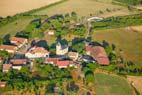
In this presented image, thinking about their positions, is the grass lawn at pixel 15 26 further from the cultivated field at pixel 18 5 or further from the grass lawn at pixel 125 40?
the grass lawn at pixel 125 40

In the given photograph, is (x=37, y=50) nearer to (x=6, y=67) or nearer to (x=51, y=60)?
(x=51, y=60)

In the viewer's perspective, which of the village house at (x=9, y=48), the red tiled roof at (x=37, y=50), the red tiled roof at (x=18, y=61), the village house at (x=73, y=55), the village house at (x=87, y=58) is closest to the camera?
the red tiled roof at (x=18, y=61)

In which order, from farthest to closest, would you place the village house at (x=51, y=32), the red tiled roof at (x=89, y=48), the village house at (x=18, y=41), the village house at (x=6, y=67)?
the village house at (x=51, y=32) → the village house at (x=18, y=41) → the red tiled roof at (x=89, y=48) → the village house at (x=6, y=67)

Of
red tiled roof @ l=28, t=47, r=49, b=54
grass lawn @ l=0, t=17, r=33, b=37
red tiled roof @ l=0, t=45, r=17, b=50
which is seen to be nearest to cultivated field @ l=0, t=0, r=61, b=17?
grass lawn @ l=0, t=17, r=33, b=37

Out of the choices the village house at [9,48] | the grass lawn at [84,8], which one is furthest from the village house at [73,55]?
the grass lawn at [84,8]

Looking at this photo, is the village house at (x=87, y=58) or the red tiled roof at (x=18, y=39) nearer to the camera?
the village house at (x=87, y=58)

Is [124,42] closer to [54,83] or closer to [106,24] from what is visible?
[106,24]

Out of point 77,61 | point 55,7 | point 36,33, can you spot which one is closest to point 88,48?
point 77,61
